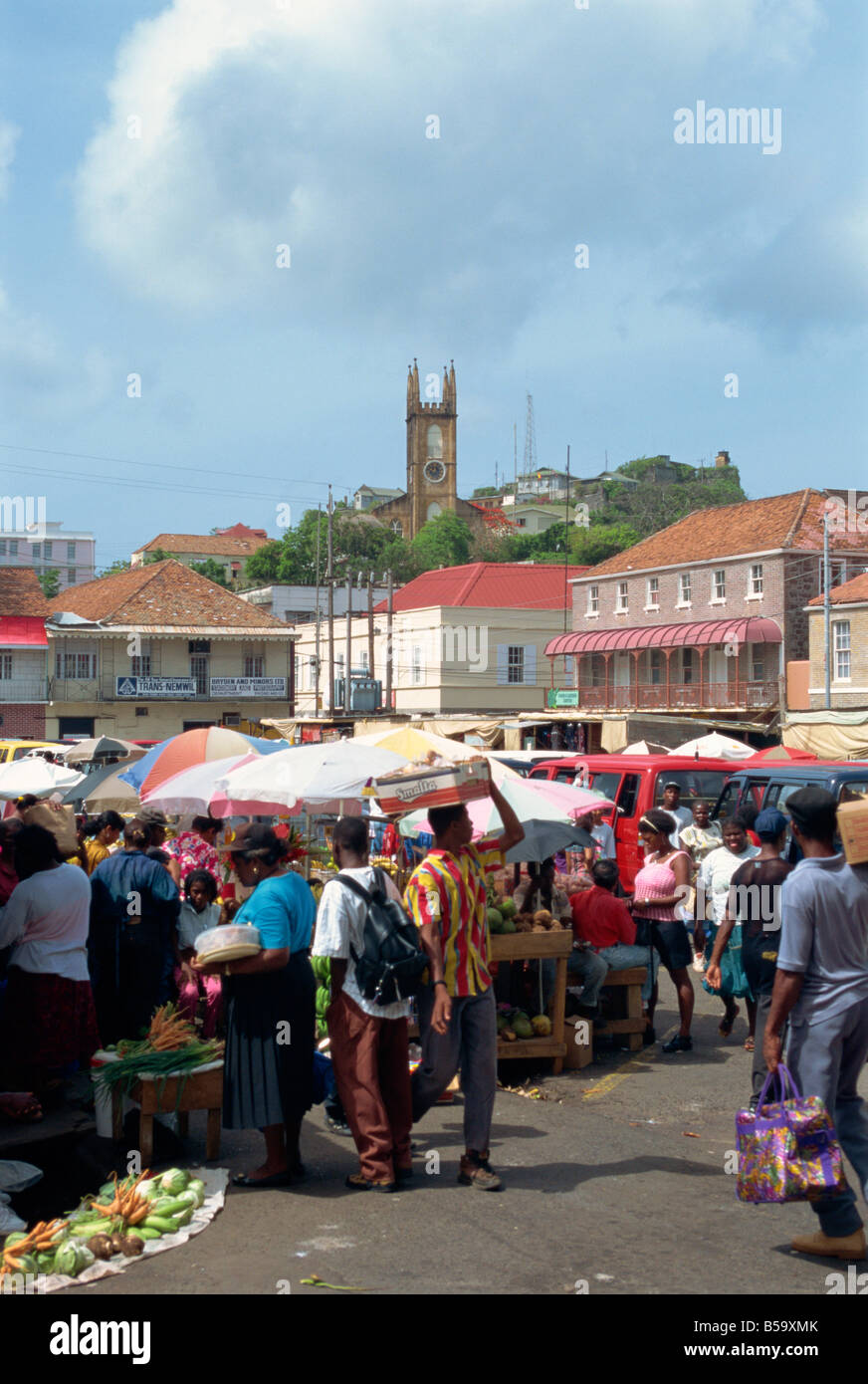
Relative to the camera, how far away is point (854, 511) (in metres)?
49.6

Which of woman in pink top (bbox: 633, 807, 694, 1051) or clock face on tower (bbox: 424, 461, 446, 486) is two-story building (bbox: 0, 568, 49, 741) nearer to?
woman in pink top (bbox: 633, 807, 694, 1051)

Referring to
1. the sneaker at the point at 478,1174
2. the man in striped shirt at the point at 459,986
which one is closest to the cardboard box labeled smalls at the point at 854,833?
the man in striped shirt at the point at 459,986

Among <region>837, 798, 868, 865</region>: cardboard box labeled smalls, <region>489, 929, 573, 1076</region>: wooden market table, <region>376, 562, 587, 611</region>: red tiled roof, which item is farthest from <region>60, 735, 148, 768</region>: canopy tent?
<region>376, 562, 587, 611</region>: red tiled roof

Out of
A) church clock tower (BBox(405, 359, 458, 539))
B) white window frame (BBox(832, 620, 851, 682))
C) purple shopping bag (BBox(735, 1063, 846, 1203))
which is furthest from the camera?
church clock tower (BBox(405, 359, 458, 539))

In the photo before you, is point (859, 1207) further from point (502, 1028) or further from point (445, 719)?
point (445, 719)

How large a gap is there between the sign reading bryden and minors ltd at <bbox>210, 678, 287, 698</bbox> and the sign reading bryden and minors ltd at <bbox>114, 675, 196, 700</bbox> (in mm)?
1102

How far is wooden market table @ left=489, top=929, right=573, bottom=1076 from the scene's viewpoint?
862 centimetres

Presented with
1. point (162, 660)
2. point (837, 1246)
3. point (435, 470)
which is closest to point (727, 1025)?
point (837, 1246)

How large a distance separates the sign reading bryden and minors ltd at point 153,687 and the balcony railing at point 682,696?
56.2 feet

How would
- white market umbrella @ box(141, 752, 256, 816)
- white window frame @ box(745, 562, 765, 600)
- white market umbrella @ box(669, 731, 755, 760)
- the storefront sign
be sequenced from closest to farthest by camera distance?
white market umbrella @ box(141, 752, 256, 816)
white market umbrella @ box(669, 731, 755, 760)
white window frame @ box(745, 562, 765, 600)
the storefront sign

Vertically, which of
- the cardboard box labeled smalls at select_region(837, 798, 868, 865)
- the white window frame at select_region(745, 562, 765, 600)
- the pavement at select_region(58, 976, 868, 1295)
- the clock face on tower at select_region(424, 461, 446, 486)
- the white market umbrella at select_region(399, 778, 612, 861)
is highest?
the clock face on tower at select_region(424, 461, 446, 486)
